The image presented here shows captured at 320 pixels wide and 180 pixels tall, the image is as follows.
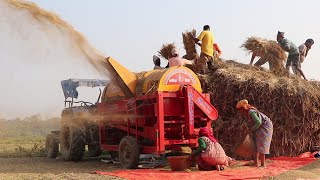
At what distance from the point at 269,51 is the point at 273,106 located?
271 centimetres

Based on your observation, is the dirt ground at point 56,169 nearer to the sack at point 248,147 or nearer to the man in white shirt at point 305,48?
the sack at point 248,147

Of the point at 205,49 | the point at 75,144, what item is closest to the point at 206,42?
the point at 205,49

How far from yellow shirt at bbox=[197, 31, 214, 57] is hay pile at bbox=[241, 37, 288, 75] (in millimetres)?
2171

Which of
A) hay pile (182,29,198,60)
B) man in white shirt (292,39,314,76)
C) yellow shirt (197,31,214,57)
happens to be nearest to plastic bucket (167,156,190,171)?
yellow shirt (197,31,214,57)

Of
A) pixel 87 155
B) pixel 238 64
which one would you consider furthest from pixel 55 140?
pixel 238 64

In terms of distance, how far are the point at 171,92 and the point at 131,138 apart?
138cm

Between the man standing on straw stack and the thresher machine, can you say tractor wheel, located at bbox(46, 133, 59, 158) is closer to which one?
the thresher machine

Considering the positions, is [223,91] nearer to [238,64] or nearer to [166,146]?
[238,64]

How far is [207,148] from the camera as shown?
912 centimetres

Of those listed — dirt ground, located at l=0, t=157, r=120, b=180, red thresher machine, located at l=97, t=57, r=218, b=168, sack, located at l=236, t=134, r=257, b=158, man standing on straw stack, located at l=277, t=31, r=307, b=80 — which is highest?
man standing on straw stack, located at l=277, t=31, r=307, b=80

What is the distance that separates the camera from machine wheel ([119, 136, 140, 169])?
32.2 feet

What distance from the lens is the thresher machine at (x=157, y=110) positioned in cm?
969

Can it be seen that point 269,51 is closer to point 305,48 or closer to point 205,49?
point 305,48

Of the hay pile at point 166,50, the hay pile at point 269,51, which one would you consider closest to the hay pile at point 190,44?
the hay pile at point 166,50
